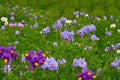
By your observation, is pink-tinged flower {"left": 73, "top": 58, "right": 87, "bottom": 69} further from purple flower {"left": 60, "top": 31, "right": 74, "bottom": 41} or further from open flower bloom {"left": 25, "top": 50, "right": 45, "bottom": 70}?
purple flower {"left": 60, "top": 31, "right": 74, "bottom": 41}

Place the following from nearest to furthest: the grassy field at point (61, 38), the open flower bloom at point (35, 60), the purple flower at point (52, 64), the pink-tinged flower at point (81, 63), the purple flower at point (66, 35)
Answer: the open flower bloom at point (35, 60) → the purple flower at point (52, 64) → the pink-tinged flower at point (81, 63) → the grassy field at point (61, 38) → the purple flower at point (66, 35)

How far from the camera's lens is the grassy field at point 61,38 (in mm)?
4812

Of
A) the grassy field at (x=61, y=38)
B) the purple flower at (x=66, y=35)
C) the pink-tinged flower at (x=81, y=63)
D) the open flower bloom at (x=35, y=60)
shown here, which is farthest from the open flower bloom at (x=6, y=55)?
the purple flower at (x=66, y=35)

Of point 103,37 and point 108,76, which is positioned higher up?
point 103,37

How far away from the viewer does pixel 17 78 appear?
433cm

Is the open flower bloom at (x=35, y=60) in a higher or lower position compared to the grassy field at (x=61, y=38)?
lower

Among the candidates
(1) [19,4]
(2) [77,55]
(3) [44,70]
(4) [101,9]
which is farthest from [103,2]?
(3) [44,70]

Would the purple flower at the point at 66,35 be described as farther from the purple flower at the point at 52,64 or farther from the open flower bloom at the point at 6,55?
the open flower bloom at the point at 6,55

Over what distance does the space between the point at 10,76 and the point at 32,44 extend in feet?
7.29

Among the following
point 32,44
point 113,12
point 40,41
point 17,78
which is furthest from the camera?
point 113,12

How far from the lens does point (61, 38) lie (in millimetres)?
6926

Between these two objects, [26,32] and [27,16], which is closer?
[26,32]

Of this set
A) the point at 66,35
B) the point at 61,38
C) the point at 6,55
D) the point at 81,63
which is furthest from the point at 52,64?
the point at 61,38

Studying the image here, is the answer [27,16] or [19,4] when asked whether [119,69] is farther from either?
[19,4]
